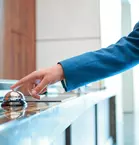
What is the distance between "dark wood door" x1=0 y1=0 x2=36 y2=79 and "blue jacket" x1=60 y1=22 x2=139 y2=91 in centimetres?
150

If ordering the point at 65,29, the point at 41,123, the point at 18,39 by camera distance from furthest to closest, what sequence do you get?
1. the point at 65,29
2. the point at 18,39
3. the point at 41,123

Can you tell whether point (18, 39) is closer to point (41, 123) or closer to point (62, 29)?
point (62, 29)

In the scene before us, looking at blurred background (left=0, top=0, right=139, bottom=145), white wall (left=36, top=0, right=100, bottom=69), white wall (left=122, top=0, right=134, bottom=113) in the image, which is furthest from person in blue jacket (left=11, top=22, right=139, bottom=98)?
white wall (left=122, top=0, right=134, bottom=113)

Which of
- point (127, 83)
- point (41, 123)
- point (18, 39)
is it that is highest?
point (18, 39)

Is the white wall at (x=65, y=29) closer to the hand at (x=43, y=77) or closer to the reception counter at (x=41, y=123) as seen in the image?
the reception counter at (x=41, y=123)

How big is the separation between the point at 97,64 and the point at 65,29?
81.3 inches

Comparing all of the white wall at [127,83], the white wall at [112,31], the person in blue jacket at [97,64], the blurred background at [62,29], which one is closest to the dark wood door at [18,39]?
the blurred background at [62,29]

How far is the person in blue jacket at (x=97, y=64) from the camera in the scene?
578 mm

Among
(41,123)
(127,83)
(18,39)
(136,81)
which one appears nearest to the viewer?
(41,123)

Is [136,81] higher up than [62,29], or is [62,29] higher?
[62,29]

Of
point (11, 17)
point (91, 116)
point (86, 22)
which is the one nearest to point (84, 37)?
point (86, 22)

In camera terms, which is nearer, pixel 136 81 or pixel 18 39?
pixel 18 39

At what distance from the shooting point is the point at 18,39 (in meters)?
2.35

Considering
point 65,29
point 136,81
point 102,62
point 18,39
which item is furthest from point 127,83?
point 102,62
